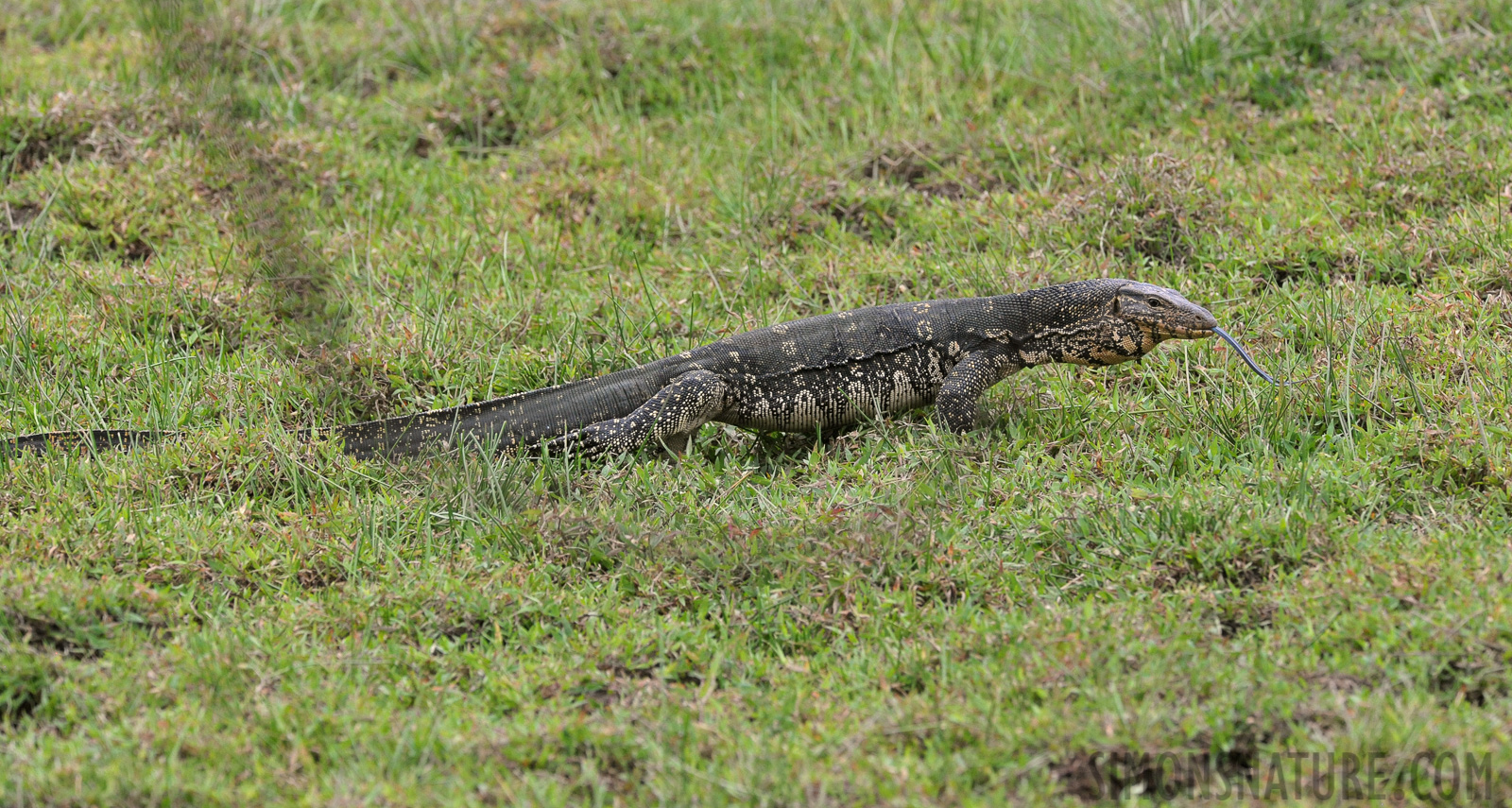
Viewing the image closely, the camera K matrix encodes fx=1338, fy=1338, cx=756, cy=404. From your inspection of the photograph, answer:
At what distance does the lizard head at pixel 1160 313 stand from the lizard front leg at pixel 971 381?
54 centimetres

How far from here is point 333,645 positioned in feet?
14.3

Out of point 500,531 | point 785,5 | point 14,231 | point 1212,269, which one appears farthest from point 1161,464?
point 14,231

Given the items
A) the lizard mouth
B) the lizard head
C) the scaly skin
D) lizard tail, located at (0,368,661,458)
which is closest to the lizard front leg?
the scaly skin

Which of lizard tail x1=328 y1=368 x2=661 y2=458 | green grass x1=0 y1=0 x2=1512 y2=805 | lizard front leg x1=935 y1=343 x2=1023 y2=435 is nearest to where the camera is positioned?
green grass x1=0 y1=0 x2=1512 y2=805

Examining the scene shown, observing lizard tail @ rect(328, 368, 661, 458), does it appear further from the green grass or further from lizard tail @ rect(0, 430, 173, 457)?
lizard tail @ rect(0, 430, 173, 457)

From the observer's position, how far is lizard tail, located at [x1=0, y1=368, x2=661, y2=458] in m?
5.51

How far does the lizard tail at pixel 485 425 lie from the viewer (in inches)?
217

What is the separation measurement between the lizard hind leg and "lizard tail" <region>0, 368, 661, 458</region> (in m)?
0.09

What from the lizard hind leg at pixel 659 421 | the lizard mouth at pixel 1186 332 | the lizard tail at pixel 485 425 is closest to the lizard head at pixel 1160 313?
the lizard mouth at pixel 1186 332

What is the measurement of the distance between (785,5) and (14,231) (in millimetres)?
5406

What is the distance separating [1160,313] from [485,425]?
3027 mm

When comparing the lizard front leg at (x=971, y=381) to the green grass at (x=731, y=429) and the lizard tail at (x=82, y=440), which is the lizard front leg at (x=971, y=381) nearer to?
the green grass at (x=731, y=429)

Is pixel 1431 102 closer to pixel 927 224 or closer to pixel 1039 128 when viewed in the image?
pixel 1039 128

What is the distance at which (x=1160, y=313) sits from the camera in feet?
19.5
